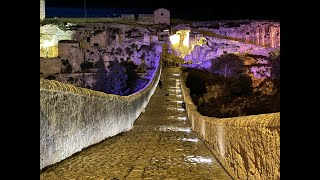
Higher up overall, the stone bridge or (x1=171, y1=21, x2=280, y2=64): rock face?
(x1=171, y1=21, x2=280, y2=64): rock face

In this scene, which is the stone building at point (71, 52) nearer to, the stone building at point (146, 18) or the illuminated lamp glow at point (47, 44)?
the illuminated lamp glow at point (47, 44)

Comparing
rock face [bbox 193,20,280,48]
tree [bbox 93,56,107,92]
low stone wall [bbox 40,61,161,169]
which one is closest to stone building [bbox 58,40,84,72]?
tree [bbox 93,56,107,92]

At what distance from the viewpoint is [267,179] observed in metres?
4.45

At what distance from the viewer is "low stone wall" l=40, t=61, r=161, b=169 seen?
20.4 ft

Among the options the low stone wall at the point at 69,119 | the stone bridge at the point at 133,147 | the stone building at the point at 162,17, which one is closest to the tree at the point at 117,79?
the stone building at the point at 162,17

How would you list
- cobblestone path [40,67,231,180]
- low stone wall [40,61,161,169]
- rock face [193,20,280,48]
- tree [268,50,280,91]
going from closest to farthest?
1. low stone wall [40,61,161,169]
2. cobblestone path [40,67,231,180]
3. tree [268,50,280,91]
4. rock face [193,20,280,48]

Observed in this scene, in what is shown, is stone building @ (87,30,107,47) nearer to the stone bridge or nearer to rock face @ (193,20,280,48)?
rock face @ (193,20,280,48)

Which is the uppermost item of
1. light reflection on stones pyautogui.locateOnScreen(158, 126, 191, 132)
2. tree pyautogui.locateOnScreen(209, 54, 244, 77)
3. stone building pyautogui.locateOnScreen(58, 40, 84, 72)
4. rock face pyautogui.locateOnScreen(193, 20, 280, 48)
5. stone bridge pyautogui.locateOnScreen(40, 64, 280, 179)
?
rock face pyautogui.locateOnScreen(193, 20, 280, 48)

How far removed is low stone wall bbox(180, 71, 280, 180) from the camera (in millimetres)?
4188

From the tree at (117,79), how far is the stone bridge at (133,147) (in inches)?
1581

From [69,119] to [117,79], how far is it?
46.0 m

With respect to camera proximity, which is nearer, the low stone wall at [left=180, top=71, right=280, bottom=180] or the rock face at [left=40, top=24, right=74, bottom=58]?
the low stone wall at [left=180, top=71, right=280, bottom=180]

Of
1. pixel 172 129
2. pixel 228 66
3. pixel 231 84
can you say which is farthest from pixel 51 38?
pixel 172 129

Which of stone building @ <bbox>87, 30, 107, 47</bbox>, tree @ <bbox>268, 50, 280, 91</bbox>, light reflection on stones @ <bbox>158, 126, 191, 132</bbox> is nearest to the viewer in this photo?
light reflection on stones @ <bbox>158, 126, 191, 132</bbox>
